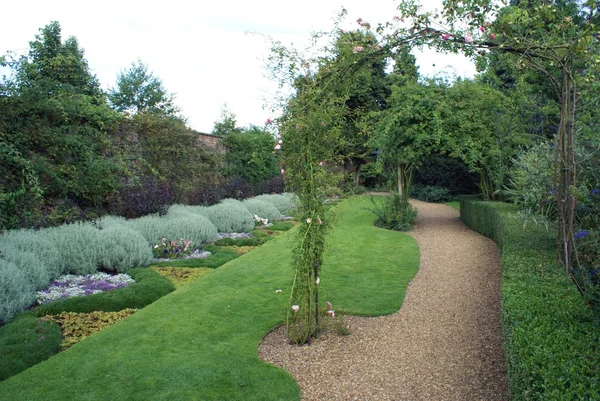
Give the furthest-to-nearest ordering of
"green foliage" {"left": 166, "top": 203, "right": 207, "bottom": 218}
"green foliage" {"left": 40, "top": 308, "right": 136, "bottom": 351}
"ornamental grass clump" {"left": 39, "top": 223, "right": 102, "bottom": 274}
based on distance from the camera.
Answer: "green foliage" {"left": 166, "top": 203, "right": 207, "bottom": 218}
"ornamental grass clump" {"left": 39, "top": 223, "right": 102, "bottom": 274}
"green foliage" {"left": 40, "top": 308, "right": 136, "bottom": 351}

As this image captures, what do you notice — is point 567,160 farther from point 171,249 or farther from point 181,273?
point 171,249

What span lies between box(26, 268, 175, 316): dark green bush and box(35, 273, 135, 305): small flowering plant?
326 millimetres

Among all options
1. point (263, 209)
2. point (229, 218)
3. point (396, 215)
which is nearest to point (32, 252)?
point (229, 218)

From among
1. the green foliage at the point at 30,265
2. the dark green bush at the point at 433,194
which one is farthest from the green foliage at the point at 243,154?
the green foliage at the point at 30,265

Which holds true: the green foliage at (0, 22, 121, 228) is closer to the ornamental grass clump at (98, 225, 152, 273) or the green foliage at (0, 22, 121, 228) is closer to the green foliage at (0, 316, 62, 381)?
the ornamental grass clump at (98, 225, 152, 273)

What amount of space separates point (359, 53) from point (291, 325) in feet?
10.0

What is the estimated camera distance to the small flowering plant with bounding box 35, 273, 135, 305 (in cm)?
652

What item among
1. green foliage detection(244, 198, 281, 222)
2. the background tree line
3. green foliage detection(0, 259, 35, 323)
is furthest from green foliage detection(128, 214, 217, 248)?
green foliage detection(244, 198, 281, 222)

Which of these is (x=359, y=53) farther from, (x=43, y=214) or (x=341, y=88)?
(x=43, y=214)

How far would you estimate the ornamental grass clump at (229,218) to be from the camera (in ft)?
41.6

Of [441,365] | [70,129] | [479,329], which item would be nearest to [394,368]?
[441,365]

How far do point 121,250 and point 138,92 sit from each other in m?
30.6

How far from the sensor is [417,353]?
4922mm

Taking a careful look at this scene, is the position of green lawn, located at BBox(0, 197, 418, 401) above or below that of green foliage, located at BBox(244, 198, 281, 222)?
below
